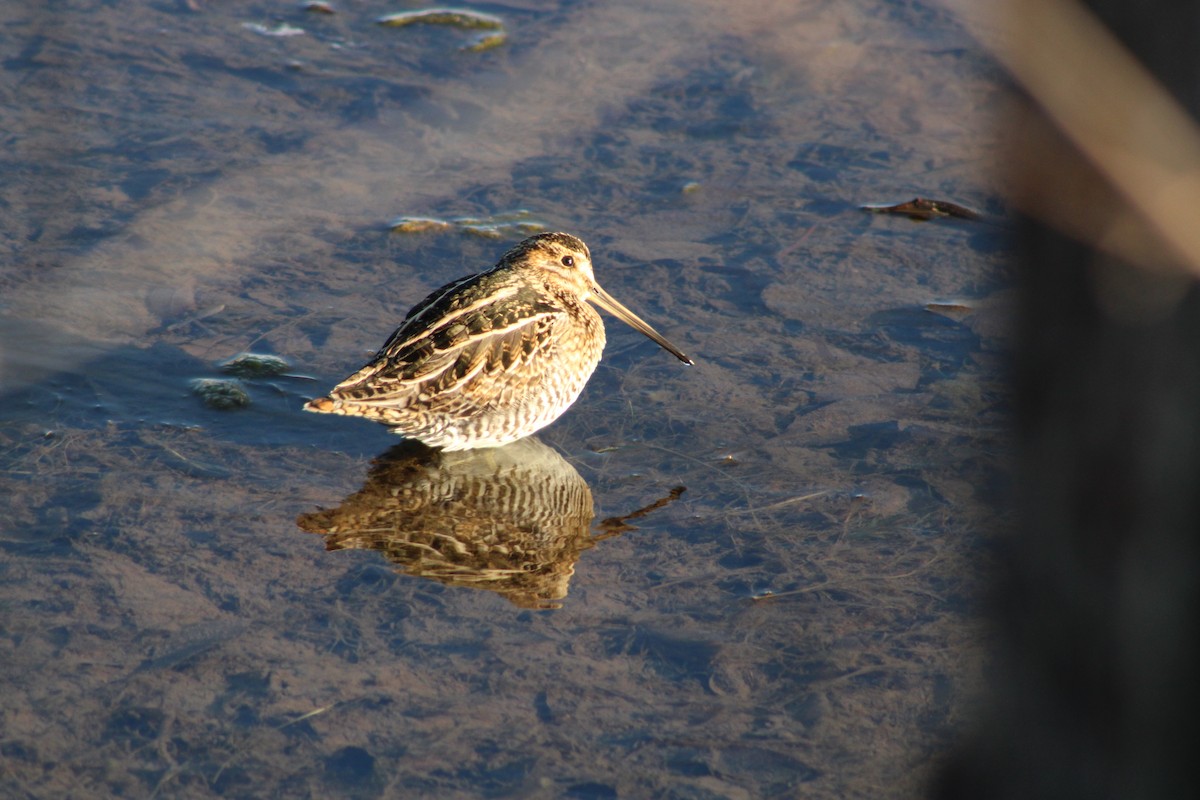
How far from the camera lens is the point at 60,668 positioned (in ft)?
14.1

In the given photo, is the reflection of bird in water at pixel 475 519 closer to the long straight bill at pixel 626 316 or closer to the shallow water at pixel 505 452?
the shallow water at pixel 505 452

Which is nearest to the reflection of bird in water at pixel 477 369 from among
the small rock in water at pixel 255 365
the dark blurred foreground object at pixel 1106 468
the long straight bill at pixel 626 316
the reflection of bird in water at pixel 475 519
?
the reflection of bird in water at pixel 475 519

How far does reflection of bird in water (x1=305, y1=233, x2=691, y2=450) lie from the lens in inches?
217

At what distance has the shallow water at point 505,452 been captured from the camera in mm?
4195

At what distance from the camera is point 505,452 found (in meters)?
5.90

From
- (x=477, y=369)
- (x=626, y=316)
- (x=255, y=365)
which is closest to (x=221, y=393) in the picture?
(x=255, y=365)

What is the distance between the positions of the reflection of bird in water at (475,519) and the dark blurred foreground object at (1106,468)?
11.4ft

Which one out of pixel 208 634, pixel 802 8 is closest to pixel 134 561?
pixel 208 634

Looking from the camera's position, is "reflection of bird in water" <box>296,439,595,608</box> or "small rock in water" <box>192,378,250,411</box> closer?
"reflection of bird in water" <box>296,439,595,608</box>

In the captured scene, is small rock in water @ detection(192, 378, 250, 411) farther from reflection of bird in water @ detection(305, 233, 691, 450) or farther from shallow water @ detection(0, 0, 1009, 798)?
reflection of bird in water @ detection(305, 233, 691, 450)

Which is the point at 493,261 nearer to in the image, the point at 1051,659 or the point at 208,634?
the point at 208,634

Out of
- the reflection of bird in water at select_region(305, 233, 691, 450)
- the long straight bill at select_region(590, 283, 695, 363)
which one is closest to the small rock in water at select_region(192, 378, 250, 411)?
the reflection of bird in water at select_region(305, 233, 691, 450)

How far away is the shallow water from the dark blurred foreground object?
4.8 inches

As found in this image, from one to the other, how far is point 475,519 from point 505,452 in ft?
2.14
